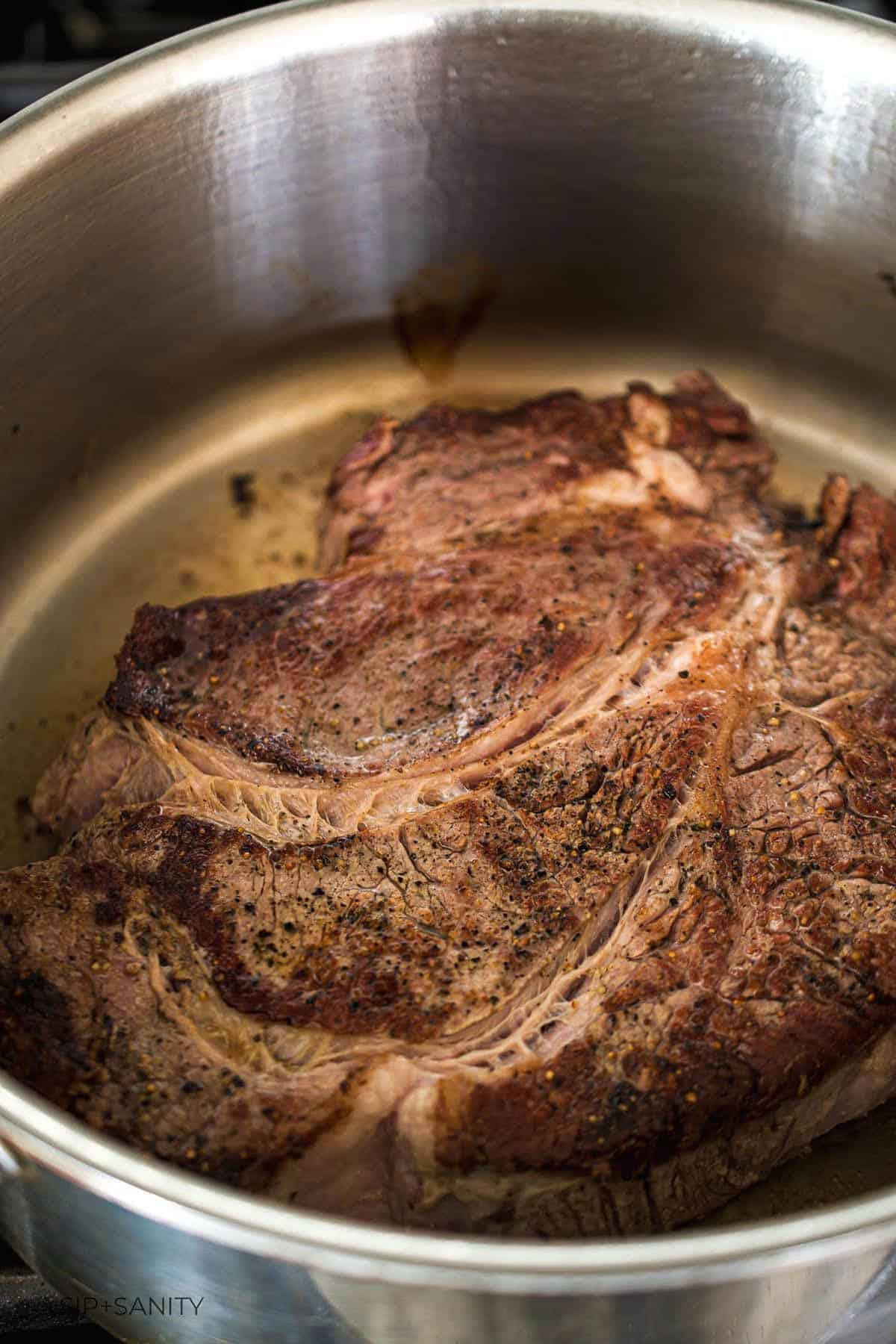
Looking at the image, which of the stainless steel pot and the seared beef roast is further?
the stainless steel pot

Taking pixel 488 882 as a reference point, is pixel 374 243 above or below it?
above

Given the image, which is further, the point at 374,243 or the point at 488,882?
the point at 374,243

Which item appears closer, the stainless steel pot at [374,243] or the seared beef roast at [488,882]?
the seared beef roast at [488,882]

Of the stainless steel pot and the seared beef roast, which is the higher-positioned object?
the stainless steel pot

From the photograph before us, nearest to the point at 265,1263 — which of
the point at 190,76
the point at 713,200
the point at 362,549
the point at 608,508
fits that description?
the point at 362,549

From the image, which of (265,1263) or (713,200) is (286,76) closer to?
(713,200)
